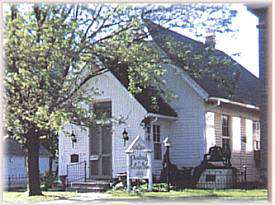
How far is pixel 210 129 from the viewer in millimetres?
7617

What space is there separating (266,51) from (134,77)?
4.74 ft

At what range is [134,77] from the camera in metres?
7.67

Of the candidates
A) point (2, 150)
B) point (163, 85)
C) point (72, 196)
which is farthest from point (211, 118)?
point (2, 150)

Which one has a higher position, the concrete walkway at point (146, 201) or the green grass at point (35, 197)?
the green grass at point (35, 197)

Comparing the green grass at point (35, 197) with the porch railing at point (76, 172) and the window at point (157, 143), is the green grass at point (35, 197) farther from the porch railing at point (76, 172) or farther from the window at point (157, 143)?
the window at point (157, 143)

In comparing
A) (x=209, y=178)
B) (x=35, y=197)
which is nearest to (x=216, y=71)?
(x=209, y=178)

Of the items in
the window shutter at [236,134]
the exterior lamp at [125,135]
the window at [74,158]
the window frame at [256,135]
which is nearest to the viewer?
the window frame at [256,135]

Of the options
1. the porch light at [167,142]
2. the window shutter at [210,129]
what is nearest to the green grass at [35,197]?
the porch light at [167,142]

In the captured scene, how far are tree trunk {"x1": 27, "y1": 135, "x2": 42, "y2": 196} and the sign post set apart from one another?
972 mm

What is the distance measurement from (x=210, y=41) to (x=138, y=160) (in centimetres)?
149

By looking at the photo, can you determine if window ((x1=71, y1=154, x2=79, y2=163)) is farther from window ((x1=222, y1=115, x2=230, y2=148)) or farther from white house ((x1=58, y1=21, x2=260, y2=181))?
window ((x1=222, y1=115, x2=230, y2=148))

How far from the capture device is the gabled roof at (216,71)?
24.7 feet

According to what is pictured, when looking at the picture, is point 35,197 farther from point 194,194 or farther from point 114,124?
point 194,194

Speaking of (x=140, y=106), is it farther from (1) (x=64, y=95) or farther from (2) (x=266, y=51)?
(2) (x=266, y=51)
